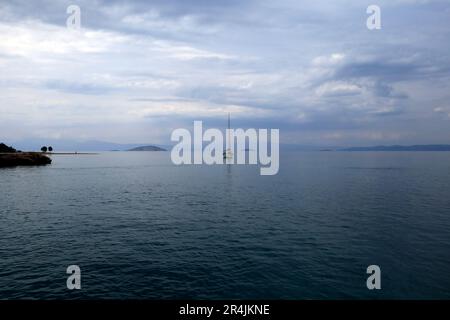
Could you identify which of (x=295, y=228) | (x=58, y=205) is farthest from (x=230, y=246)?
(x=58, y=205)

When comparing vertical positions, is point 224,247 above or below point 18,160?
below

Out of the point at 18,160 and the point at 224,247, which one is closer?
the point at 224,247

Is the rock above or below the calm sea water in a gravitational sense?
above

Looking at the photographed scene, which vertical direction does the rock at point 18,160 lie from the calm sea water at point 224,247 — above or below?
above

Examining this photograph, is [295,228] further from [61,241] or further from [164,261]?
[61,241]

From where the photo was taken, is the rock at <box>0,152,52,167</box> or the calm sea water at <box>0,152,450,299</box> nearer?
the calm sea water at <box>0,152,450,299</box>

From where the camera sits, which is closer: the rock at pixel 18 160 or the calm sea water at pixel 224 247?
the calm sea water at pixel 224 247
